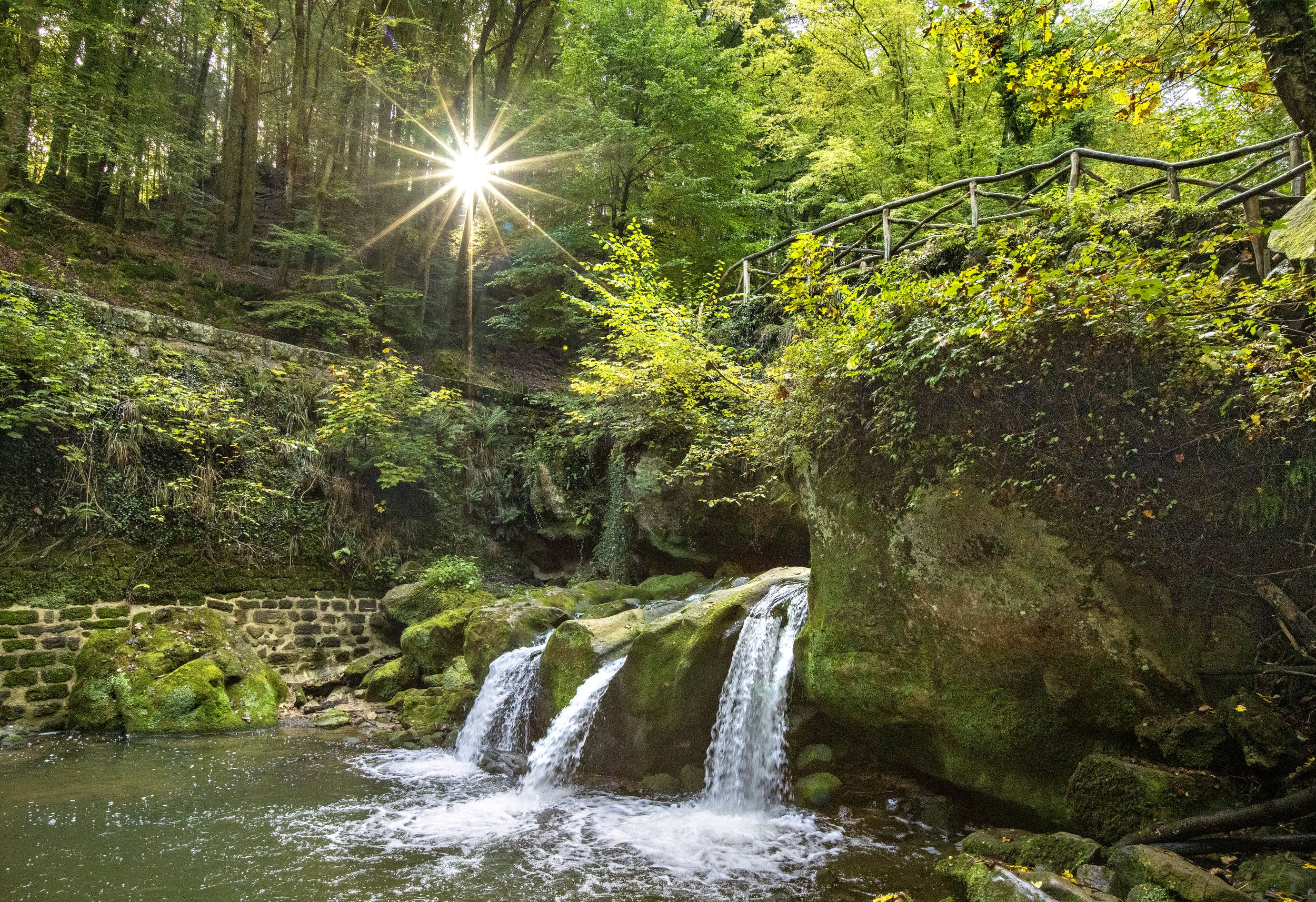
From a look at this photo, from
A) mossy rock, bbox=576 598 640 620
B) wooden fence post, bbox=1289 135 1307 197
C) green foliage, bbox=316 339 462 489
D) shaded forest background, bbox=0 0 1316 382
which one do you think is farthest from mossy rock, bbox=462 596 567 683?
wooden fence post, bbox=1289 135 1307 197

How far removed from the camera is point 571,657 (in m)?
6.72

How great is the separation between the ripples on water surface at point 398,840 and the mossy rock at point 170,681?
118 cm

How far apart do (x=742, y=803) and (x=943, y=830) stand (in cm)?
148

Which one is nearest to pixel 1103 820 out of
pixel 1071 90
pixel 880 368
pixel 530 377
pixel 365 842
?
pixel 880 368

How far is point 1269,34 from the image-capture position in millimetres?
3045

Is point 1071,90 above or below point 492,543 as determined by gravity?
above

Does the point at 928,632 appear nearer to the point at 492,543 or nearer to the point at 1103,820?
A: the point at 1103,820

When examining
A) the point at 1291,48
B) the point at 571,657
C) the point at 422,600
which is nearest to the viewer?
the point at 1291,48

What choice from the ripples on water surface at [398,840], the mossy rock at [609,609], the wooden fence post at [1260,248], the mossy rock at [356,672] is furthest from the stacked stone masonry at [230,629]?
the wooden fence post at [1260,248]

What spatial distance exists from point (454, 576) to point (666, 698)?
227 inches

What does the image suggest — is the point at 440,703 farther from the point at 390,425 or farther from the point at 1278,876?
the point at 1278,876

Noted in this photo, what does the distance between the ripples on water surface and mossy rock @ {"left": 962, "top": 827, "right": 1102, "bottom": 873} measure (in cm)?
36

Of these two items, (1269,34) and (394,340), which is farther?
(394,340)

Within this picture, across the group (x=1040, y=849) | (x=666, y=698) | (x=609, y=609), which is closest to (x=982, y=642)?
(x=1040, y=849)
